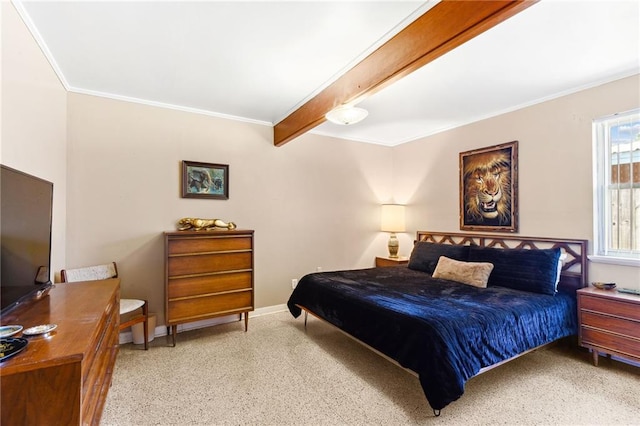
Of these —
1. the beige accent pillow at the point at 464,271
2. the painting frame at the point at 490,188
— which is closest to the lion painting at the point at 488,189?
the painting frame at the point at 490,188

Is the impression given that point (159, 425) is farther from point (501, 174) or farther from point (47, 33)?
point (501, 174)

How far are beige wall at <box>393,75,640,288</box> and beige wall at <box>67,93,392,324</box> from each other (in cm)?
134

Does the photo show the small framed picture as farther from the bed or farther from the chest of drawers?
the bed

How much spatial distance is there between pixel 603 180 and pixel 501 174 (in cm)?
91

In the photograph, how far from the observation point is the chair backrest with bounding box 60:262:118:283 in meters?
2.71

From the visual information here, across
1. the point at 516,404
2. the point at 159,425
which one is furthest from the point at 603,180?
the point at 159,425

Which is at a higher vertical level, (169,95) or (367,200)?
(169,95)

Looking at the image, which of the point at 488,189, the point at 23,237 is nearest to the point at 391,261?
the point at 488,189

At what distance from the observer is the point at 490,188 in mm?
3680

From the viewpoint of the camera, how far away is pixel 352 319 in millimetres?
2564

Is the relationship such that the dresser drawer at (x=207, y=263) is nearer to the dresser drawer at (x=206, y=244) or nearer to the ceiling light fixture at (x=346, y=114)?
the dresser drawer at (x=206, y=244)

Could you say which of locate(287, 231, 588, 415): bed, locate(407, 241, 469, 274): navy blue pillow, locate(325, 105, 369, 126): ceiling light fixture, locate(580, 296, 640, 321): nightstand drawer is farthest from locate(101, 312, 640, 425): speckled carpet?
locate(325, 105, 369, 126): ceiling light fixture

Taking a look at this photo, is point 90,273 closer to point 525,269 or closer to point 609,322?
point 525,269

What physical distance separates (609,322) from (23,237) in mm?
4054
